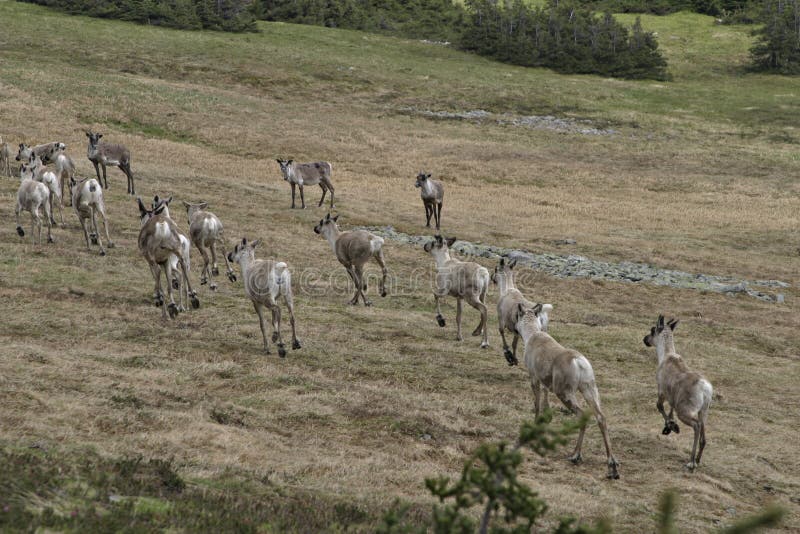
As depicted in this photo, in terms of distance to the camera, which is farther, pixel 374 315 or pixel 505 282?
pixel 374 315

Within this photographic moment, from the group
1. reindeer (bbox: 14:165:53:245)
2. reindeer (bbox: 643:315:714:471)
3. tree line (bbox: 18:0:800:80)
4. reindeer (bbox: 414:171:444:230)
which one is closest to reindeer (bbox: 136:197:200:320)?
reindeer (bbox: 14:165:53:245)

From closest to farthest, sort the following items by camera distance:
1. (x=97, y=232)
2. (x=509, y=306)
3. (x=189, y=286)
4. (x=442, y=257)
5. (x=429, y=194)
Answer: (x=509, y=306) → (x=189, y=286) → (x=442, y=257) → (x=97, y=232) → (x=429, y=194)

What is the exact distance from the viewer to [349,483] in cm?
1094

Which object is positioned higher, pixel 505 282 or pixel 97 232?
pixel 505 282

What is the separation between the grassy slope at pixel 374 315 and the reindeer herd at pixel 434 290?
611 millimetres

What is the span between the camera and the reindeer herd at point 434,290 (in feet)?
44.8

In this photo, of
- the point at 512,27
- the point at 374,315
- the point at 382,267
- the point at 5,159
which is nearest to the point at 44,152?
the point at 5,159

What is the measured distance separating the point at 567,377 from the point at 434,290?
8708 millimetres

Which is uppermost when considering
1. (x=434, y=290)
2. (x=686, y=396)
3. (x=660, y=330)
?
(x=660, y=330)

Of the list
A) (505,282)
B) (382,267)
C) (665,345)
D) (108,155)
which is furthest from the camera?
(108,155)

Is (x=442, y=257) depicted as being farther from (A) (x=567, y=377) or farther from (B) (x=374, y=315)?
(A) (x=567, y=377)

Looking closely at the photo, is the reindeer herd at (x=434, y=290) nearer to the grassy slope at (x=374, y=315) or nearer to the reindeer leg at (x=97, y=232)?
the reindeer leg at (x=97, y=232)

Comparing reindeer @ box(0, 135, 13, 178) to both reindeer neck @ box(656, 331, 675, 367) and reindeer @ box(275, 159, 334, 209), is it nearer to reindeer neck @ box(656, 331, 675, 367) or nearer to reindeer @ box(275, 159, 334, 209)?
reindeer @ box(275, 159, 334, 209)

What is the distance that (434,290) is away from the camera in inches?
857
